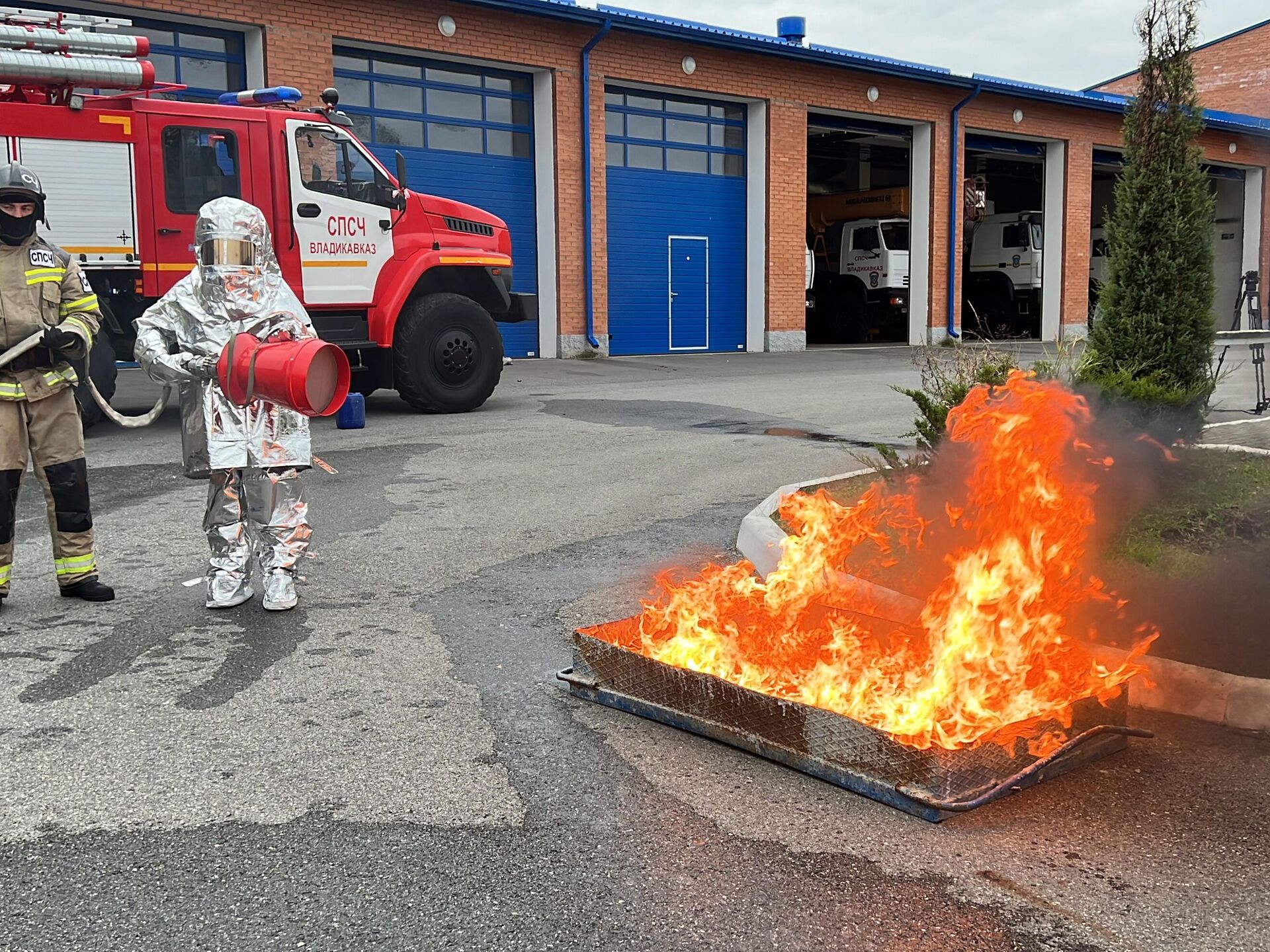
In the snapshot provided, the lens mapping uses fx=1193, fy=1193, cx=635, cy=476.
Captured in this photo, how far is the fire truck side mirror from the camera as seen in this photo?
1124 cm

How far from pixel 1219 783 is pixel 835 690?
1.17m

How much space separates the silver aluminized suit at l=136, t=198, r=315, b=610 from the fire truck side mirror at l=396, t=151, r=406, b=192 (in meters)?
5.79

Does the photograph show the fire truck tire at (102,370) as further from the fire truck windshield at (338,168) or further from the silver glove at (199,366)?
the silver glove at (199,366)

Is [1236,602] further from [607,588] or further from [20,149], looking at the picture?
[20,149]

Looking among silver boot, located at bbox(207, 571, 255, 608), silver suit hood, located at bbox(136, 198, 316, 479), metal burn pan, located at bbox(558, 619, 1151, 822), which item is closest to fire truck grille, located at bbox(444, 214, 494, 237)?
silver suit hood, located at bbox(136, 198, 316, 479)

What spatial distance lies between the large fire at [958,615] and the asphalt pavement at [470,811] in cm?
28

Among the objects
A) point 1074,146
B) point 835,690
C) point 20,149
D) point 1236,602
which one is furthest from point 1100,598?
point 1074,146

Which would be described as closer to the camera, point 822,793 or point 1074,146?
point 822,793

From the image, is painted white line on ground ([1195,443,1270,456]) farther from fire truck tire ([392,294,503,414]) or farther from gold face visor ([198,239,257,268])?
fire truck tire ([392,294,503,414])

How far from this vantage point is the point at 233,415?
17.6 feet

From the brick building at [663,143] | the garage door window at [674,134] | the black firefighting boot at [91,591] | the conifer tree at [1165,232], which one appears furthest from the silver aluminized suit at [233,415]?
the garage door window at [674,134]

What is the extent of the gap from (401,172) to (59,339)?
6.58 metres

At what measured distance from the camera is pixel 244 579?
5555 mm

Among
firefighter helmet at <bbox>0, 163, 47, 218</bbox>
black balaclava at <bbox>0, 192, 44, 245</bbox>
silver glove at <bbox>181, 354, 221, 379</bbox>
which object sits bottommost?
silver glove at <bbox>181, 354, 221, 379</bbox>
